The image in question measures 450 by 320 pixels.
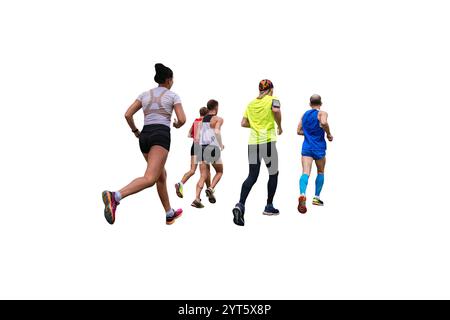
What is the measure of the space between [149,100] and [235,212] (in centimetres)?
248

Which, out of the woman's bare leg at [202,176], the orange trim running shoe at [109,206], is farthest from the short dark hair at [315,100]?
the orange trim running shoe at [109,206]

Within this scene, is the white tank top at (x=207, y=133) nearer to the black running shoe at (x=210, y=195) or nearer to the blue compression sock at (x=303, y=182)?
the black running shoe at (x=210, y=195)

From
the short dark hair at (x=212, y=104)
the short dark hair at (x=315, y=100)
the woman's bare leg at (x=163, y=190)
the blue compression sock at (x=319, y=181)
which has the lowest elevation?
the woman's bare leg at (x=163, y=190)

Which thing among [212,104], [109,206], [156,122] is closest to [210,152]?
[212,104]

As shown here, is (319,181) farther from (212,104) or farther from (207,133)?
(212,104)

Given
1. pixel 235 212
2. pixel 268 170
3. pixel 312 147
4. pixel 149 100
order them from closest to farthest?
1. pixel 149 100
2. pixel 235 212
3. pixel 268 170
4. pixel 312 147

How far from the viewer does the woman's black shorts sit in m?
7.17

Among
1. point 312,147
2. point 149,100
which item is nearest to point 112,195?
point 149,100

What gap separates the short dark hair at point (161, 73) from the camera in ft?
24.4

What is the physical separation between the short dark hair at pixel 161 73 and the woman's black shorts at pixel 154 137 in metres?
0.84

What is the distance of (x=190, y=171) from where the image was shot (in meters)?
10.4

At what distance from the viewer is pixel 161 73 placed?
24.4 feet

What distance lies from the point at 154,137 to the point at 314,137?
3771 mm

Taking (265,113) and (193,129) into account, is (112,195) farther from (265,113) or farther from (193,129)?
(193,129)
